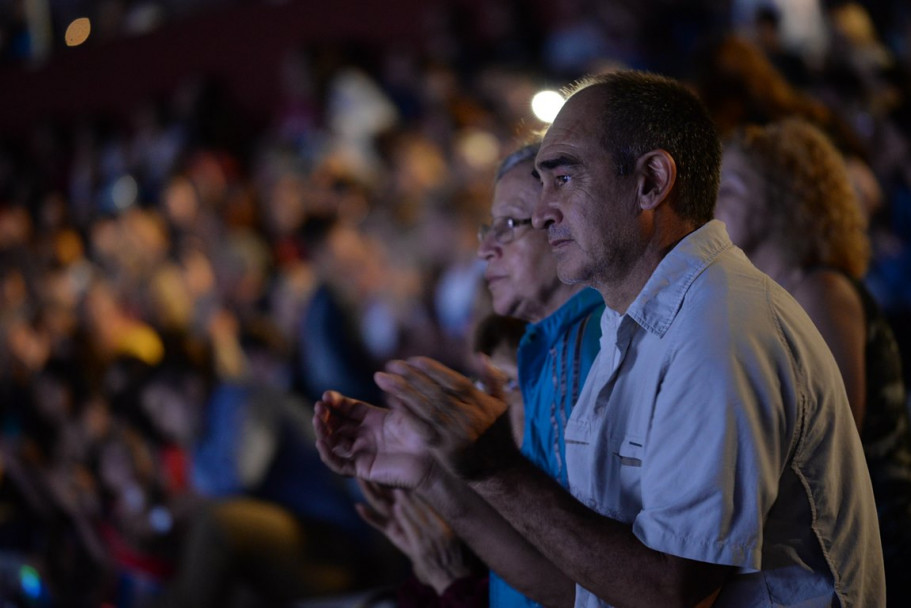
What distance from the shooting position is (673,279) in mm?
1302

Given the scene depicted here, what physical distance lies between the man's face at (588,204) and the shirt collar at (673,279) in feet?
0.21

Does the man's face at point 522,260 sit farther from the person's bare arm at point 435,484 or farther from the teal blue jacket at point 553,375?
the person's bare arm at point 435,484

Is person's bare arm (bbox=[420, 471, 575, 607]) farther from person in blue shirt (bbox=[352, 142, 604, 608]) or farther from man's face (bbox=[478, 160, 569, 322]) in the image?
man's face (bbox=[478, 160, 569, 322])

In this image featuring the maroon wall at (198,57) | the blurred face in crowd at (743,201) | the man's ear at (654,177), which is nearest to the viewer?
the man's ear at (654,177)

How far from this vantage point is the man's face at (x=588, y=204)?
1.36 m

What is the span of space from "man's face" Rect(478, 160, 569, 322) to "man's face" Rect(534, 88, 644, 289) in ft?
1.46

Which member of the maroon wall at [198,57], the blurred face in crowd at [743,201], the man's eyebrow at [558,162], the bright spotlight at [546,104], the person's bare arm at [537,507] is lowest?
the person's bare arm at [537,507]

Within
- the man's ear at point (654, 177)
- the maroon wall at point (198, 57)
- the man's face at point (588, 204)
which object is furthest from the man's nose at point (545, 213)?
the maroon wall at point (198, 57)

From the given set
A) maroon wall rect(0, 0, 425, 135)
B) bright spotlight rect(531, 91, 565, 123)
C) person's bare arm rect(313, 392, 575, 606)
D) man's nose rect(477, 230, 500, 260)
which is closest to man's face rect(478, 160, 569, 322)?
man's nose rect(477, 230, 500, 260)

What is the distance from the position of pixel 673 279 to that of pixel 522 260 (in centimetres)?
61

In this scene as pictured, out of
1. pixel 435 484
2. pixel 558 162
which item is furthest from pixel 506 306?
pixel 558 162

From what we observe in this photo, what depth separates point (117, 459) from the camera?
14.0 feet

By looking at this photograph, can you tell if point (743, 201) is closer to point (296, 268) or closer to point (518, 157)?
point (518, 157)

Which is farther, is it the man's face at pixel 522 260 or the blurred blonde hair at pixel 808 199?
the blurred blonde hair at pixel 808 199
